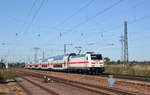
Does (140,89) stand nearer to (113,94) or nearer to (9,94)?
(113,94)

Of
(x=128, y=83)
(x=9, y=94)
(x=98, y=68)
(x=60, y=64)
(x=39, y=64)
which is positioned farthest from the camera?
(x=39, y=64)

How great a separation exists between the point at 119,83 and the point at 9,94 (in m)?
10.7

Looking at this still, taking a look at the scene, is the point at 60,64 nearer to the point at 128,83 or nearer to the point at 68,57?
the point at 68,57

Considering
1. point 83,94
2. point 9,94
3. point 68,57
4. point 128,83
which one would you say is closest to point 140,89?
point 128,83

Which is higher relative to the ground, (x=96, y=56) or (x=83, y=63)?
(x=96, y=56)

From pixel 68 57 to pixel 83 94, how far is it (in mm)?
34066

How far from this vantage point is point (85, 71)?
41.1 m

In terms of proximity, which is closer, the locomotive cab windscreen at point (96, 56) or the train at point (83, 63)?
the train at point (83, 63)

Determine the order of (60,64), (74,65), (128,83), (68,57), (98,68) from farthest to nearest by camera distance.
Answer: (60,64) → (68,57) → (74,65) → (98,68) → (128,83)

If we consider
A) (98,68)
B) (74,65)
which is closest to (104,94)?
(98,68)

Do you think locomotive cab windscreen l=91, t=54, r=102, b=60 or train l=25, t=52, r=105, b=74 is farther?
locomotive cab windscreen l=91, t=54, r=102, b=60

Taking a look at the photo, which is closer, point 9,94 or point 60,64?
point 9,94

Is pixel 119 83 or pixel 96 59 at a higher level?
pixel 96 59

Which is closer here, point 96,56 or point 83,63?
point 96,56
